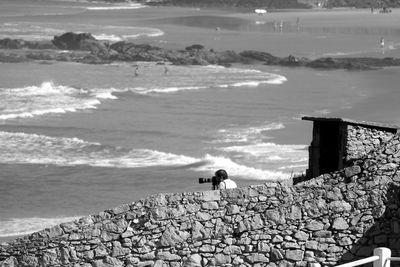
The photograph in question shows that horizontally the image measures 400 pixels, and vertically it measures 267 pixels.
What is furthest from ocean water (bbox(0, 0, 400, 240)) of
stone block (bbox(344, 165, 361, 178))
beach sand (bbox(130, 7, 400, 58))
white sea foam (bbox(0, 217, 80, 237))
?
beach sand (bbox(130, 7, 400, 58))

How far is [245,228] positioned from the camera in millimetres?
10867

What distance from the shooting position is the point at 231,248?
1086 centimetres

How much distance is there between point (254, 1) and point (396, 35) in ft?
212

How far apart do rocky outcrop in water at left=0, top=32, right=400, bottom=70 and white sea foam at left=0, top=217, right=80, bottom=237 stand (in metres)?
39.3

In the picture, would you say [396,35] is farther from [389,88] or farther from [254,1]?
[254,1]

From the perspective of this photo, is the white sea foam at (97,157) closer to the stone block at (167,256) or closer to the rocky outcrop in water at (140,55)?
the stone block at (167,256)

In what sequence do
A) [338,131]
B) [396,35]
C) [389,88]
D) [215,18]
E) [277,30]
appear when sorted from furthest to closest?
[215,18] < [277,30] < [396,35] < [389,88] < [338,131]

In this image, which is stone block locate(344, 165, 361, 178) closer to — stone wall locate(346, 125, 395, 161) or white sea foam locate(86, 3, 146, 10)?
stone wall locate(346, 125, 395, 161)

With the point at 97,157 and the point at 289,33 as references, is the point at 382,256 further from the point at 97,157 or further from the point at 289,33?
the point at 289,33

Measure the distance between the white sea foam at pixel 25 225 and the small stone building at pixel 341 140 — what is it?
31.4 ft

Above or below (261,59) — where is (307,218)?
above

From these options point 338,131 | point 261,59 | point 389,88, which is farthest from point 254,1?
point 338,131

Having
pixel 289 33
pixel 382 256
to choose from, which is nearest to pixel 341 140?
pixel 382 256

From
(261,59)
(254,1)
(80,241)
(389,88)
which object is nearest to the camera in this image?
(80,241)
